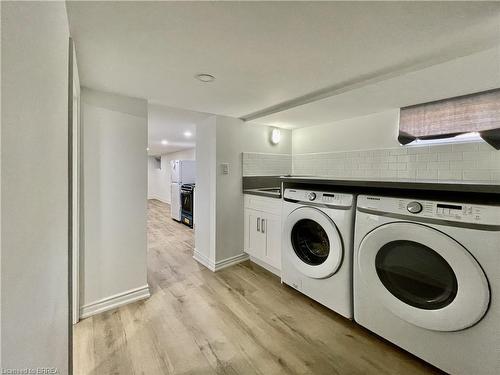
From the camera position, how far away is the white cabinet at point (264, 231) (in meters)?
2.30

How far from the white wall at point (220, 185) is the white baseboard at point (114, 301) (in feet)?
2.57

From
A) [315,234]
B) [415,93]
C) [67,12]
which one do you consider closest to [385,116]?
[415,93]

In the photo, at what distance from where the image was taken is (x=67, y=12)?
0.92 m

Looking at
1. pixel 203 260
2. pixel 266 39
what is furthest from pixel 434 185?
pixel 203 260

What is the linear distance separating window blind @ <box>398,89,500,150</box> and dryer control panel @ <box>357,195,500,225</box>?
102cm

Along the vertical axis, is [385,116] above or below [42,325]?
above

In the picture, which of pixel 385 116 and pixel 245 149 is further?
pixel 245 149

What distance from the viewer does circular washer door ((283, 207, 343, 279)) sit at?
1672mm

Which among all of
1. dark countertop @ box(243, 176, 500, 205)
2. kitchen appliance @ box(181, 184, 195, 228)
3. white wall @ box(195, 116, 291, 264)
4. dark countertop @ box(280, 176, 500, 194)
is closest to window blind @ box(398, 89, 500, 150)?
dark countertop @ box(243, 176, 500, 205)

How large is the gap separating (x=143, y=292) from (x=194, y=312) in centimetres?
54

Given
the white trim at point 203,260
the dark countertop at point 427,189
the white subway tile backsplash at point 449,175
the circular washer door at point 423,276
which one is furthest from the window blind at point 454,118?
the white trim at point 203,260

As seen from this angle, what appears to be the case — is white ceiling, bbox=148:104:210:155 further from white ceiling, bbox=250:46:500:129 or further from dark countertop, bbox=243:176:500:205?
dark countertop, bbox=243:176:500:205

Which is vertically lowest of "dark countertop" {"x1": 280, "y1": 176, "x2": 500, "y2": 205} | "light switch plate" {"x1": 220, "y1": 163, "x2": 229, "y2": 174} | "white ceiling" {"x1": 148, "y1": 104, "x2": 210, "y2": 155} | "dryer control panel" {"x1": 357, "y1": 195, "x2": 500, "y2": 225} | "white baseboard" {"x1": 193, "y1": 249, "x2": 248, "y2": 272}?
"white baseboard" {"x1": 193, "y1": 249, "x2": 248, "y2": 272}

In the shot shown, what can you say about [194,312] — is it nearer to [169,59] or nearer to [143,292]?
[143,292]
